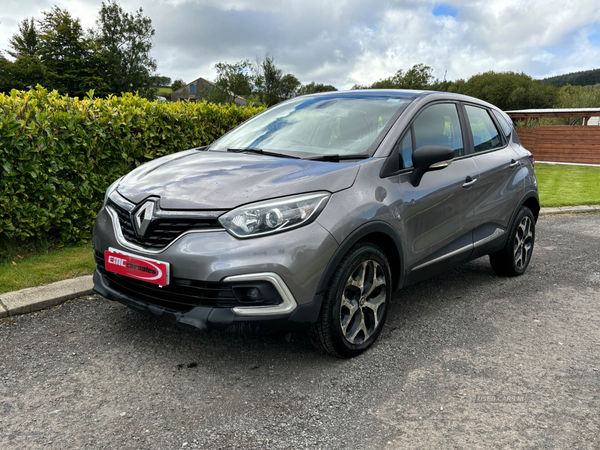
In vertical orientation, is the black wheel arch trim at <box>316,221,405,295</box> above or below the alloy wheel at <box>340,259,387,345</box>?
above

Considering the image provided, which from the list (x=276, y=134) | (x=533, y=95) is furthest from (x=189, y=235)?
(x=533, y=95)

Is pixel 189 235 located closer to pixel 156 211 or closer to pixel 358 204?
pixel 156 211

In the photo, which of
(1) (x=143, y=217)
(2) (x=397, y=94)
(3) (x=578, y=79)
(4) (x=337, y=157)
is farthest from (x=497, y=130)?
(3) (x=578, y=79)

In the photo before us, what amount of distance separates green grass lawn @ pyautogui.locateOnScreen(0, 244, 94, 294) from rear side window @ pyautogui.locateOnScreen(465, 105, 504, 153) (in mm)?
3636

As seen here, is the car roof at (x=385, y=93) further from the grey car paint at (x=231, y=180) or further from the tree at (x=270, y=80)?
the tree at (x=270, y=80)

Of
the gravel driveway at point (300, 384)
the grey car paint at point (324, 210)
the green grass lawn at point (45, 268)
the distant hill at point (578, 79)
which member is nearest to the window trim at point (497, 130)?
the grey car paint at point (324, 210)

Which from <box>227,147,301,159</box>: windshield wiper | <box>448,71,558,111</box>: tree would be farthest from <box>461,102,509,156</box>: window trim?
<box>448,71,558,111</box>: tree

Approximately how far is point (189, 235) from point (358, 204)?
1000mm

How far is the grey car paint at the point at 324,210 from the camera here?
273 cm

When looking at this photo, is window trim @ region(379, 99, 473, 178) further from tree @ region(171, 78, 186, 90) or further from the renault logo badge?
tree @ region(171, 78, 186, 90)

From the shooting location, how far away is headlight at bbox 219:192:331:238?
2.76 m

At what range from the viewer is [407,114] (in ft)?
Answer: 12.1

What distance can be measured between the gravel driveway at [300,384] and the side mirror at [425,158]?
1.15m

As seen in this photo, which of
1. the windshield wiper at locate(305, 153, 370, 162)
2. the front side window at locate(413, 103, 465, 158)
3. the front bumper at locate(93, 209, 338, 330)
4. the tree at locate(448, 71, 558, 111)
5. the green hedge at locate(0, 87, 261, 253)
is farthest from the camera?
the tree at locate(448, 71, 558, 111)
